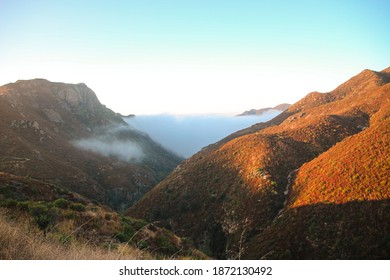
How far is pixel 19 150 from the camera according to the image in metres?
74.9

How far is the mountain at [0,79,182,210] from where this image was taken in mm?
74875

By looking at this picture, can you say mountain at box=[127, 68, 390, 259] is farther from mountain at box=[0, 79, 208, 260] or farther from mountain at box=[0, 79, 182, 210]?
mountain at box=[0, 79, 182, 210]

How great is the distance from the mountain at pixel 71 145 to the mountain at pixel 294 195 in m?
39.0

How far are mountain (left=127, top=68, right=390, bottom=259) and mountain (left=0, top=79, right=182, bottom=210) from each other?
39025mm

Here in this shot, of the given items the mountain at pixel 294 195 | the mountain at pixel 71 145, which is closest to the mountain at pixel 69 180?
the mountain at pixel 71 145

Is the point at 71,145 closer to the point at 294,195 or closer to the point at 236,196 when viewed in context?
the point at 236,196

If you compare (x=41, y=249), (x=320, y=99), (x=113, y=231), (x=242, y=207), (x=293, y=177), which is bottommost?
(x=242, y=207)

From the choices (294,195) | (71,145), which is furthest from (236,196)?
(71,145)

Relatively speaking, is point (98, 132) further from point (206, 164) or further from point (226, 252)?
point (226, 252)

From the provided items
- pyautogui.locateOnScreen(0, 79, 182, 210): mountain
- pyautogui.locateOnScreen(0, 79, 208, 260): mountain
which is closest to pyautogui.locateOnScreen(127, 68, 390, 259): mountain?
pyautogui.locateOnScreen(0, 79, 208, 260): mountain

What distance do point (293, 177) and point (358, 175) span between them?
11904 millimetres

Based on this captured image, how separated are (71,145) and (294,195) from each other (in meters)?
101

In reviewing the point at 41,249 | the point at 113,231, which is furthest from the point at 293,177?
the point at 41,249

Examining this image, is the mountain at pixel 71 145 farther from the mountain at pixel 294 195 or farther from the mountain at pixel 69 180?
the mountain at pixel 294 195
